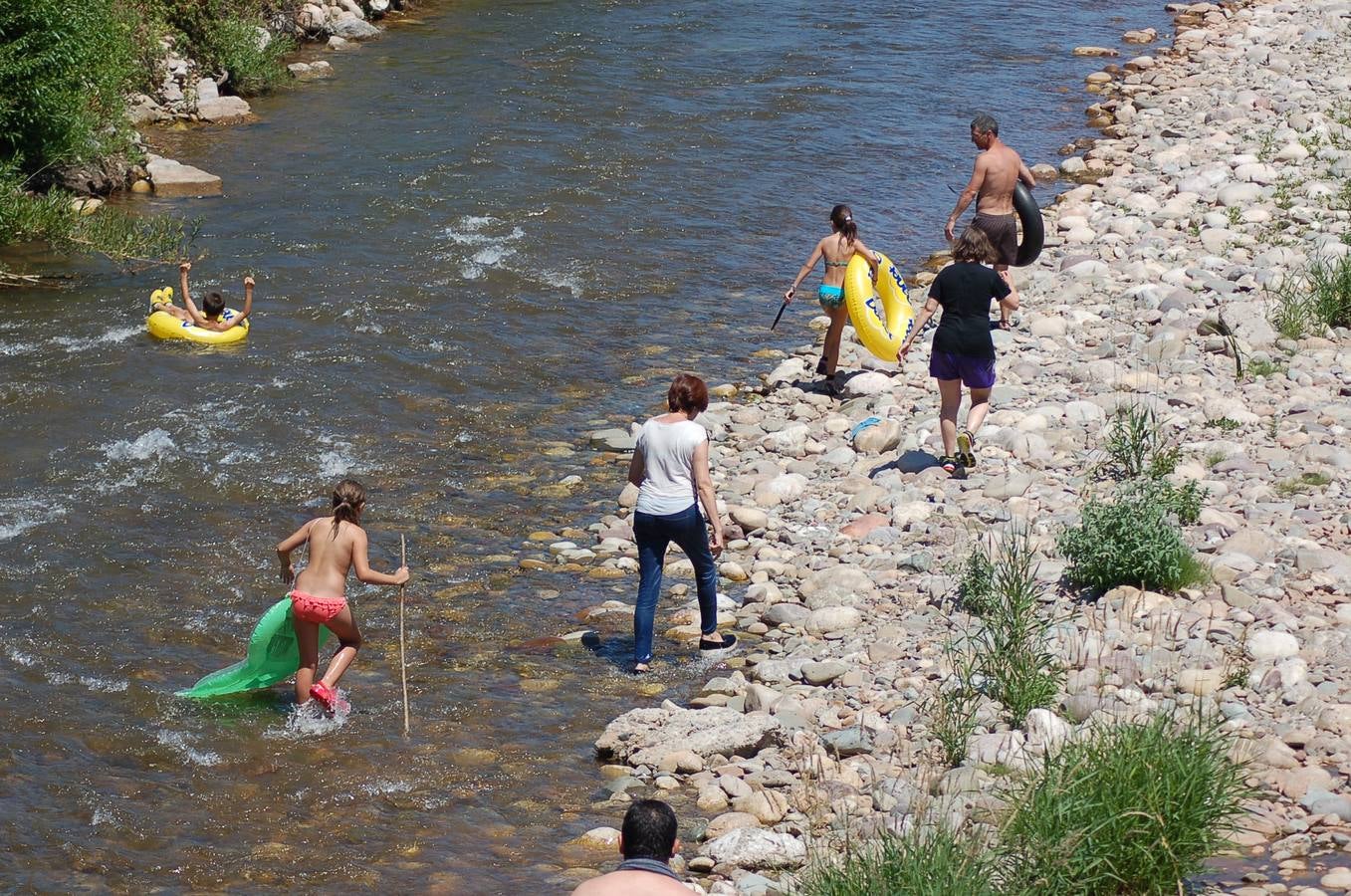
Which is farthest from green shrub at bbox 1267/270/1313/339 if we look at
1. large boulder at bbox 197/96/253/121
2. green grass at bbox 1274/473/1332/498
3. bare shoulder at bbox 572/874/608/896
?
large boulder at bbox 197/96/253/121

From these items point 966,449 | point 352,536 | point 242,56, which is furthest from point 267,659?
point 242,56

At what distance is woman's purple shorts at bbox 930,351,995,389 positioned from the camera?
→ 11.4m

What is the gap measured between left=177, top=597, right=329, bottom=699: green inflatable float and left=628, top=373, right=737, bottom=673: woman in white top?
221 centimetres

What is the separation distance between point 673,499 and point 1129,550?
2.93 meters

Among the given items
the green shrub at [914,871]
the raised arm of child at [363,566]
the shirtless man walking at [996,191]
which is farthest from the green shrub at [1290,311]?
the green shrub at [914,871]

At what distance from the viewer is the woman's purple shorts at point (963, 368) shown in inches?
448

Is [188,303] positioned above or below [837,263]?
below

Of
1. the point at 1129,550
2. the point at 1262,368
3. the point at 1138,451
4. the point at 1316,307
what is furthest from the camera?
the point at 1316,307

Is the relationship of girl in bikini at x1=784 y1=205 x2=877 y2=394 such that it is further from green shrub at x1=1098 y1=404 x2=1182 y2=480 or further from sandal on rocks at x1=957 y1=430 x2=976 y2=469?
green shrub at x1=1098 y1=404 x2=1182 y2=480

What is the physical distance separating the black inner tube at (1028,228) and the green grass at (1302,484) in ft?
17.8

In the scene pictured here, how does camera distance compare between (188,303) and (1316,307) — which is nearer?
(1316,307)

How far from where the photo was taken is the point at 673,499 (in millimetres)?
9750

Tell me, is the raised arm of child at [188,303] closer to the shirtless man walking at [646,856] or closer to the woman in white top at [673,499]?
the woman in white top at [673,499]

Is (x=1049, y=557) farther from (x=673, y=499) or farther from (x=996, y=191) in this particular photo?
(x=996, y=191)
